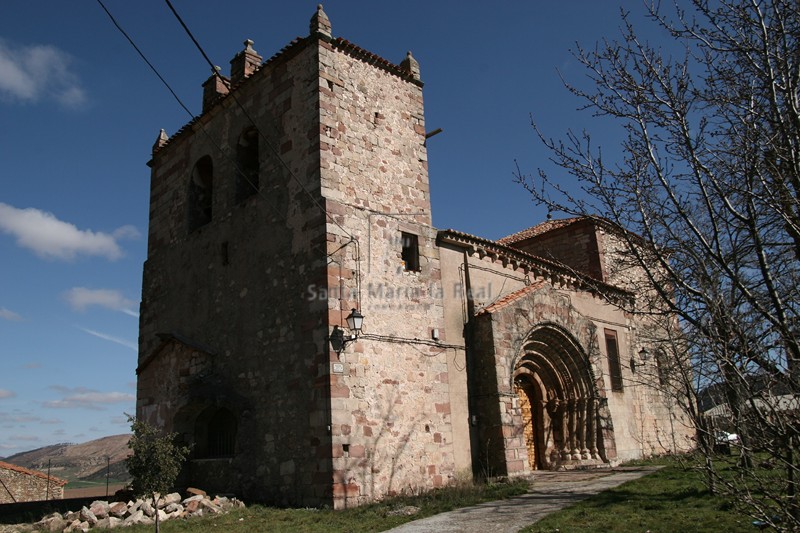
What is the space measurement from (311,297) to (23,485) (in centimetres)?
1816

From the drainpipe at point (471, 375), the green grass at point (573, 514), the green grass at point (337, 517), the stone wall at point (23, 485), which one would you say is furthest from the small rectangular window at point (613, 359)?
the stone wall at point (23, 485)

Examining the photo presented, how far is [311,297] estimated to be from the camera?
479 inches

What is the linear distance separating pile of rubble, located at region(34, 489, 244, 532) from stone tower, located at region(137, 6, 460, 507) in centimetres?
129

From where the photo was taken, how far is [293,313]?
12.5 m

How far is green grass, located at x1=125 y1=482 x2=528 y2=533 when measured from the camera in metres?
9.48

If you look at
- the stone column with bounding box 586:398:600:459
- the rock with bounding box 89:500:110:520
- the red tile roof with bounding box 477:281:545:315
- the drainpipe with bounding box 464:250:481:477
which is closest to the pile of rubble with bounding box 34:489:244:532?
the rock with bounding box 89:500:110:520

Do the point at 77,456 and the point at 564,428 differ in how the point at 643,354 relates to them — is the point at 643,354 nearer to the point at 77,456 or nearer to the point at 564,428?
the point at 564,428

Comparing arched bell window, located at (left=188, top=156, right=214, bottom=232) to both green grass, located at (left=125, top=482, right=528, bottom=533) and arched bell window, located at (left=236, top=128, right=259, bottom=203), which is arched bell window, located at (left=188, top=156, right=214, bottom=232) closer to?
arched bell window, located at (left=236, top=128, right=259, bottom=203)

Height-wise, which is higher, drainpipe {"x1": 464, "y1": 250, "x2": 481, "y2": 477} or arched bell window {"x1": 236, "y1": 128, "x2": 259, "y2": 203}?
arched bell window {"x1": 236, "y1": 128, "x2": 259, "y2": 203}

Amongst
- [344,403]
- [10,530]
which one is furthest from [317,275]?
[10,530]

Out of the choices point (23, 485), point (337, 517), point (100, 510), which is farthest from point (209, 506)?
point (23, 485)

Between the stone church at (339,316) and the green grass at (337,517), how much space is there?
55 centimetres

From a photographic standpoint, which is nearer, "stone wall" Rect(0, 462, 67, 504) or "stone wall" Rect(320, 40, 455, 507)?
"stone wall" Rect(320, 40, 455, 507)

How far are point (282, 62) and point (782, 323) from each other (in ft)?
40.0
